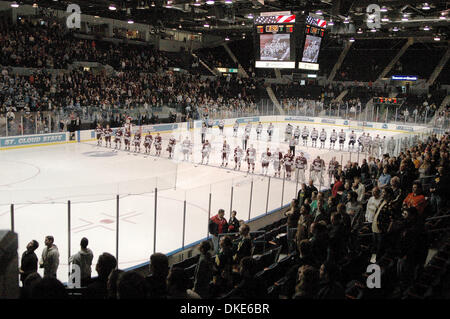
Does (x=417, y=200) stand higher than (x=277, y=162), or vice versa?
(x=417, y=200)

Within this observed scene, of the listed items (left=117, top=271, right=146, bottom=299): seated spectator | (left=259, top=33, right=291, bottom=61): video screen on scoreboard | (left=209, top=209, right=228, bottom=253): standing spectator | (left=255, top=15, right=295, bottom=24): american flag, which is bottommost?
(left=209, top=209, right=228, bottom=253): standing spectator

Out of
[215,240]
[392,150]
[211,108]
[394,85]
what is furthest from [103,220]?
[394,85]

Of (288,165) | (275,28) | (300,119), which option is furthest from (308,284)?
(300,119)

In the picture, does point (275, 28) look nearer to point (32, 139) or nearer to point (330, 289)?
point (32, 139)

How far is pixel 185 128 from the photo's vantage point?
94.6 ft

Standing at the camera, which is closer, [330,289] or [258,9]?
[330,289]

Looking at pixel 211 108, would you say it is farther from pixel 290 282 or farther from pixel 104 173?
pixel 290 282

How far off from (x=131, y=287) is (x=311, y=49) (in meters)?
16.4

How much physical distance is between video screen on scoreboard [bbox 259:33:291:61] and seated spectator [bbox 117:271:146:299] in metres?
15.2

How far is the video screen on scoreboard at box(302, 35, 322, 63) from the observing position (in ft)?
56.1

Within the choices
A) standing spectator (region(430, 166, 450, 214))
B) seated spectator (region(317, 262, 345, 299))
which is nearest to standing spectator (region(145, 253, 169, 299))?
seated spectator (region(317, 262, 345, 299))

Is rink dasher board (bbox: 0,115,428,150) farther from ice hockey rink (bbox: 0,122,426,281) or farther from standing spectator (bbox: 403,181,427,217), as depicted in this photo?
standing spectator (bbox: 403,181,427,217)
